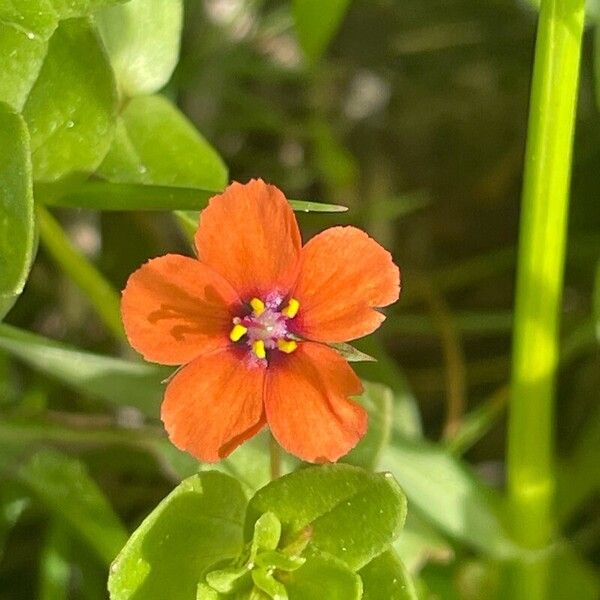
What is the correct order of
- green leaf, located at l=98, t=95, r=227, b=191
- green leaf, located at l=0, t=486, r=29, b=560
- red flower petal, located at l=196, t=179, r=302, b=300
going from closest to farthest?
1. red flower petal, located at l=196, t=179, r=302, b=300
2. green leaf, located at l=98, t=95, r=227, b=191
3. green leaf, located at l=0, t=486, r=29, b=560

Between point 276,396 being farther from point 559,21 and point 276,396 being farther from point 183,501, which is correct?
point 559,21

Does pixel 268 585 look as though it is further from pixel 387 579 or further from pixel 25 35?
pixel 25 35

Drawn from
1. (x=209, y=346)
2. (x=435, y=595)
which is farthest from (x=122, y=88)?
(x=435, y=595)

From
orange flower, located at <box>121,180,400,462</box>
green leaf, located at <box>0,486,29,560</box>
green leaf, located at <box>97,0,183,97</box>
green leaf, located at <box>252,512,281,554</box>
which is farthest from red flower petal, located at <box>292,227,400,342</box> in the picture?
green leaf, located at <box>0,486,29,560</box>

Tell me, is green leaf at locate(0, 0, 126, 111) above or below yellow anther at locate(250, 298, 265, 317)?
above

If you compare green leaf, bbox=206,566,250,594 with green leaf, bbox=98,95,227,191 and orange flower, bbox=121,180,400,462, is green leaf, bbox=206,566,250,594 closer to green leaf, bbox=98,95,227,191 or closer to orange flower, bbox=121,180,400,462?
orange flower, bbox=121,180,400,462
